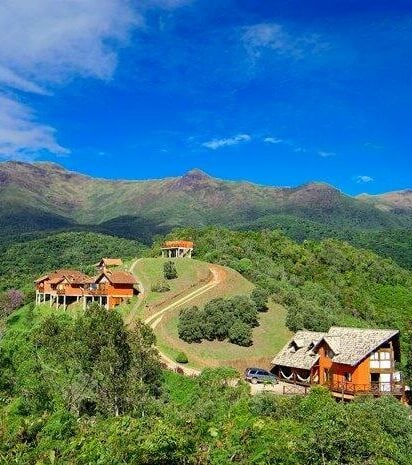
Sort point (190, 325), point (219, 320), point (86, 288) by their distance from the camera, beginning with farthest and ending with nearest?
1. point (86, 288)
2. point (219, 320)
3. point (190, 325)

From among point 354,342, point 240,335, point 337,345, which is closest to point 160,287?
point 240,335

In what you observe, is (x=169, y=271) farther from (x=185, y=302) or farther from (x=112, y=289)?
(x=185, y=302)

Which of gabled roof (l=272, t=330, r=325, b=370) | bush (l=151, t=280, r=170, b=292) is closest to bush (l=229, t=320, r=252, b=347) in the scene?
gabled roof (l=272, t=330, r=325, b=370)

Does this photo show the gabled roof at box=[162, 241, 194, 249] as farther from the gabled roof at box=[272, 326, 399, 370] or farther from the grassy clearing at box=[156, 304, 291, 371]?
the gabled roof at box=[272, 326, 399, 370]

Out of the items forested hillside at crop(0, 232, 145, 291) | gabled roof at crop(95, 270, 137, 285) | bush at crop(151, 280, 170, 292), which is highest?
forested hillside at crop(0, 232, 145, 291)

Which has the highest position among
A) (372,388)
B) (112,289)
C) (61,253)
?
(61,253)

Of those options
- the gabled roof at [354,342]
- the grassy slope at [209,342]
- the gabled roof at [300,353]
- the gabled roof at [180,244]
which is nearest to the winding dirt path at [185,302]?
the grassy slope at [209,342]
